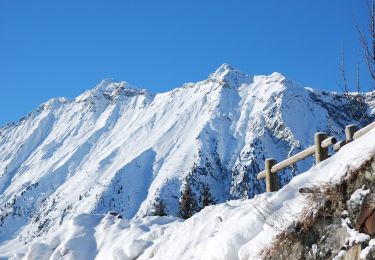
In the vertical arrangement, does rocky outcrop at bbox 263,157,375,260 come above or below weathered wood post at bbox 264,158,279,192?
below

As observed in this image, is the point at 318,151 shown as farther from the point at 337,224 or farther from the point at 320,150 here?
the point at 337,224

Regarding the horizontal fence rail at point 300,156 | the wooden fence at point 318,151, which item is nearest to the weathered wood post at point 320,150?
the wooden fence at point 318,151

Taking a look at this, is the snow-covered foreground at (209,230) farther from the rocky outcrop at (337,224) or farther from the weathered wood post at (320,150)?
the weathered wood post at (320,150)

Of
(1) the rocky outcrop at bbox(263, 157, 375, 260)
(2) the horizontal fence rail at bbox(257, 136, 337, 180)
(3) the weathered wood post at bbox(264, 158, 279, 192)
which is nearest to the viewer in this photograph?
(1) the rocky outcrop at bbox(263, 157, 375, 260)

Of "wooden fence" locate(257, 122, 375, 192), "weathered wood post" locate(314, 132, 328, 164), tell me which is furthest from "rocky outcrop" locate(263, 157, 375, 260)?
"weathered wood post" locate(314, 132, 328, 164)

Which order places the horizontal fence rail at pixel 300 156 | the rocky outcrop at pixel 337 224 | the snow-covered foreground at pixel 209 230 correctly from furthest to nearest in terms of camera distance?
the horizontal fence rail at pixel 300 156 < the snow-covered foreground at pixel 209 230 < the rocky outcrop at pixel 337 224

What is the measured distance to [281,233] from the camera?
7590 mm

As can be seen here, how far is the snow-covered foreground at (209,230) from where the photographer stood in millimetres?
7773

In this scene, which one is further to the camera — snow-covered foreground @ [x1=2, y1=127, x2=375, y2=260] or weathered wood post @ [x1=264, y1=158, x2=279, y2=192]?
weathered wood post @ [x1=264, y1=158, x2=279, y2=192]

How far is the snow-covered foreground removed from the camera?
306 inches

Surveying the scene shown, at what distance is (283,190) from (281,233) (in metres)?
0.93

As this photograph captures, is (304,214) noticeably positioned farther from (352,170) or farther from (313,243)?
(352,170)

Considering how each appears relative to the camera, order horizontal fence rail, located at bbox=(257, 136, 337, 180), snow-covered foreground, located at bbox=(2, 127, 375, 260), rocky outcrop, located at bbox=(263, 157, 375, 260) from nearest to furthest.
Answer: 1. rocky outcrop, located at bbox=(263, 157, 375, 260)
2. snow-covered foreground, located at bbox=(2, 127, 375, 260)
3. horizontal fence rail, located at bbox=(257, 136, 337, 180)

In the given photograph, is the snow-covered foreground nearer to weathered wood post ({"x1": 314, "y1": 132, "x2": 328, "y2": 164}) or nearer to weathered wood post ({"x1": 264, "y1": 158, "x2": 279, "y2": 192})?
weathered wood post ({"x1": 264, "y1": 158, "x2": 279, "y2": 192})
